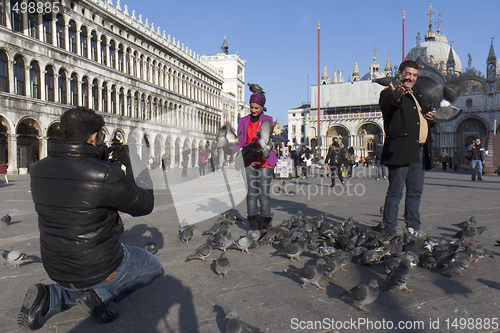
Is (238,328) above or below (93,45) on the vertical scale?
below

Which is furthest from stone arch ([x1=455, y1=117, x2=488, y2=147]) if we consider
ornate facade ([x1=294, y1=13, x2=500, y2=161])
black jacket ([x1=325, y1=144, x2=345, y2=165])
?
black jacket ([x1=325, y1=144, x2=345, y2=165])

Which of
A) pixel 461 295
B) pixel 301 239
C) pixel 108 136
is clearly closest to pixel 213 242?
pixel 301 239

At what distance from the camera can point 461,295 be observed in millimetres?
2748

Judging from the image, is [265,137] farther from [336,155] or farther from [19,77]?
[19,77]

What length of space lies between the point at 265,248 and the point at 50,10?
30.2 m

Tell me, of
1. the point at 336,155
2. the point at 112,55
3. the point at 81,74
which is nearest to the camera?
the point at 336,155

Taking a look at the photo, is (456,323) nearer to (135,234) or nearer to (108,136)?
(135,234)

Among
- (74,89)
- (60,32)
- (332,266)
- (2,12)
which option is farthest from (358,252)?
(74,89)

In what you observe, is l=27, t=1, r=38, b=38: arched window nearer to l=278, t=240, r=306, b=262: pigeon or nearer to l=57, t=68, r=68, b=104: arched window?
l=57, t=68, r=68, b=104: arched window

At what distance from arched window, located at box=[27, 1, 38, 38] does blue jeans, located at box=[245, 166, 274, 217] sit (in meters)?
27.1

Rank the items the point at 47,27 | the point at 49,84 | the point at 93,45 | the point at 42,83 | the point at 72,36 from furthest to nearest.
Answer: the point at 93,45 → the point at 72,36 → the point at 49,84 → the point at 47,27 → the point at 42,83

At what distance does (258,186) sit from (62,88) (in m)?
29.2

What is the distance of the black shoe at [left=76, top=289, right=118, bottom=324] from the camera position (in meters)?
2.30

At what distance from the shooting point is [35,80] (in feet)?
85.4
